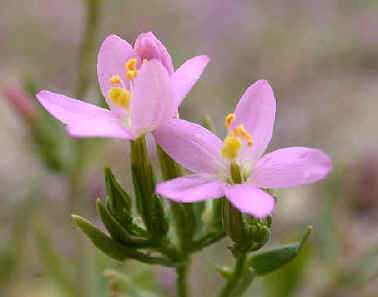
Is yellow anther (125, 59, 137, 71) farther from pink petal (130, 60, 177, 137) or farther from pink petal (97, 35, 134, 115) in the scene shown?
pink petal (130, 60, 177, 137)

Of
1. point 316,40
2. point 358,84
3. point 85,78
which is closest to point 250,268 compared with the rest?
point 85,78

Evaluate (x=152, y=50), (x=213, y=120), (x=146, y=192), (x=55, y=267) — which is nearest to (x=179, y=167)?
(x=146, y=192)

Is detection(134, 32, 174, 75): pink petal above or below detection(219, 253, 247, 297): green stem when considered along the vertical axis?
above

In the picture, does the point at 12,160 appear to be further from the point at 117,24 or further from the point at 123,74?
the point at 123,74

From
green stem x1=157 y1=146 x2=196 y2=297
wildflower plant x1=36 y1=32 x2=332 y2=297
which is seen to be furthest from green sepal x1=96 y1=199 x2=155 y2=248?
green stem x1=157 y1=146 x2=196 y2=297

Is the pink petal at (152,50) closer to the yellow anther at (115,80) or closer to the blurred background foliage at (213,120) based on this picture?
the yellow anther at (115,80)

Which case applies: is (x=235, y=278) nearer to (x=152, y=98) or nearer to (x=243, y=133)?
(x=243, y=133)

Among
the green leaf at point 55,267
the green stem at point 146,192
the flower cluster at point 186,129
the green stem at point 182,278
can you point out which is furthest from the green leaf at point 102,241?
the green leaf at point 55,267
